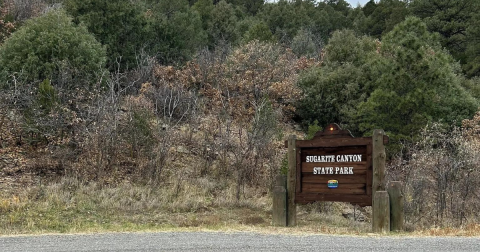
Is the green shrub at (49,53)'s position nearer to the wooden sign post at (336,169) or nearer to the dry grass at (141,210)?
the dry grass at (141,210)

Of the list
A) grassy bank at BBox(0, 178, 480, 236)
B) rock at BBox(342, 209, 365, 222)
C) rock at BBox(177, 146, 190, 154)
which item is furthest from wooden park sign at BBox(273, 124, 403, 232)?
rock at BBox(177, 146, 190, 154)

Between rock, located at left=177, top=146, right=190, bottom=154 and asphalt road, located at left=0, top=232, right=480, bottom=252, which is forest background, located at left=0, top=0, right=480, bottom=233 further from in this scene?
asphalt road, located at left=0, top=232, right=480, bottom=252

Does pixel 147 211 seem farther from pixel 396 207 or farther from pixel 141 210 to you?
pixel 396 207

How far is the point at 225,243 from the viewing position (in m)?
8.91

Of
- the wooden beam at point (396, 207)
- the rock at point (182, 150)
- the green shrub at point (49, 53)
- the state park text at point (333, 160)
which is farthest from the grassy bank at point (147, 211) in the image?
the green shrub at point (49, 53)

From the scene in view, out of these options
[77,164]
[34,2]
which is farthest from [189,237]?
[34,2]

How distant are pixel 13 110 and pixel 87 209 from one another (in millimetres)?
6548

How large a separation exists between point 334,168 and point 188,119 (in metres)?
11.4

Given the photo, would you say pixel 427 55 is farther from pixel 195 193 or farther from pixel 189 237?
pixel 189 237

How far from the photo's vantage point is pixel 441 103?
2678 cm

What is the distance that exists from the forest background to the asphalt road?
1893 mm

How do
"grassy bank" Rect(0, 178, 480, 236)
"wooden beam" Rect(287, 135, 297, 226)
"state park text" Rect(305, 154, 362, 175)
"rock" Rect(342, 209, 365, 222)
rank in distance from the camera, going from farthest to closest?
"rock" Rect(342, 209, 365, 222) < "wooden beam" Rect(287, 135, 297, 226) < "grassy bank" Rect(0, 178, 480, 236) < "state park text" Rect(305, 154, 362, 175)

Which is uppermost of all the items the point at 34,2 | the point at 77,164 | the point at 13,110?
the point at 34,2

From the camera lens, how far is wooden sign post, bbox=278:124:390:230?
11250mm
